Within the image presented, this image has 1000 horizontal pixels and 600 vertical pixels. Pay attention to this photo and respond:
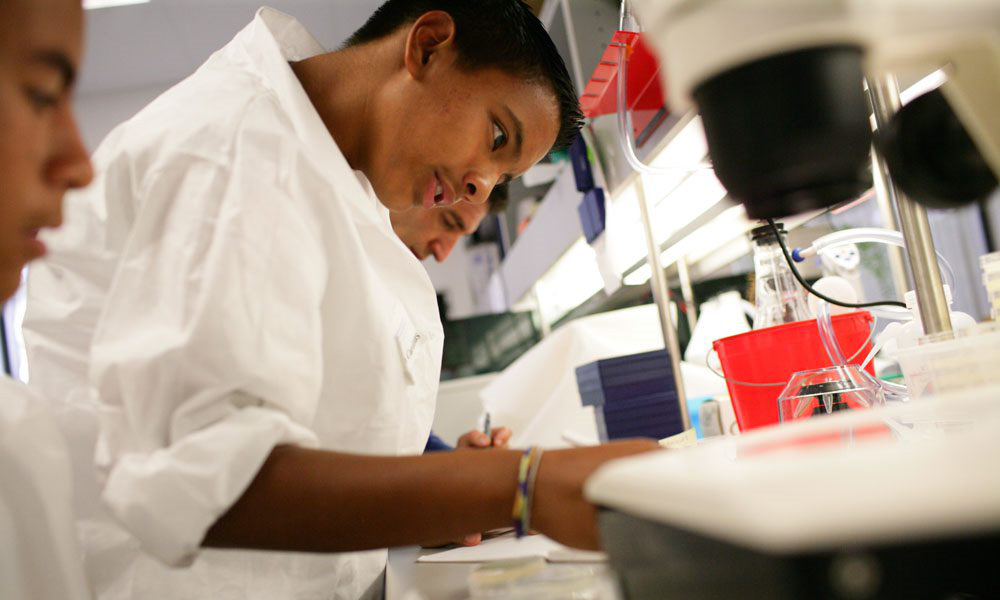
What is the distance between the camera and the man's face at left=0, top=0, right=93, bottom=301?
544 millimetres

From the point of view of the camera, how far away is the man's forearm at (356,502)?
2.08ft

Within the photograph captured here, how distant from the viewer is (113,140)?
917 millimetres

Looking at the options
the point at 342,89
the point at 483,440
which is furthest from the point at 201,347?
the point at 483,440

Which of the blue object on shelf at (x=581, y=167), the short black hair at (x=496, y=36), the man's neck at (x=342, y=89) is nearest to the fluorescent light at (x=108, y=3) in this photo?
the blue object on shelf at (x=581, y=167)

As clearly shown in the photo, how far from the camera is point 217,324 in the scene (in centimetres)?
63

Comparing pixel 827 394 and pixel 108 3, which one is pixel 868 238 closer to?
pixel 827 394

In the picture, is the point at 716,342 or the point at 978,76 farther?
the point at 716,342

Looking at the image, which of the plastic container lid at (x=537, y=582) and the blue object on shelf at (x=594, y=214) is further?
the blue object on shelf at (x=594, y=214)

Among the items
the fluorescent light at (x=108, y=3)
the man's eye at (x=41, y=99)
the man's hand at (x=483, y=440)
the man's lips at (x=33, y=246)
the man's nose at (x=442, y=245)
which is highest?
the fluorescent light at (x=108, y=3)

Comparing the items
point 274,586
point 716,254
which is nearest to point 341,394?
point 274,586

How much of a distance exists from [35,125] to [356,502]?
40 centimetres

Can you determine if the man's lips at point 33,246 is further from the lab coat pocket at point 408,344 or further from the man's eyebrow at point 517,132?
the man's eyebrow at point 517,132

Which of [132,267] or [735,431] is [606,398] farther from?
[132,267]

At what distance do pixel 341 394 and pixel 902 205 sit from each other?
74 cm
